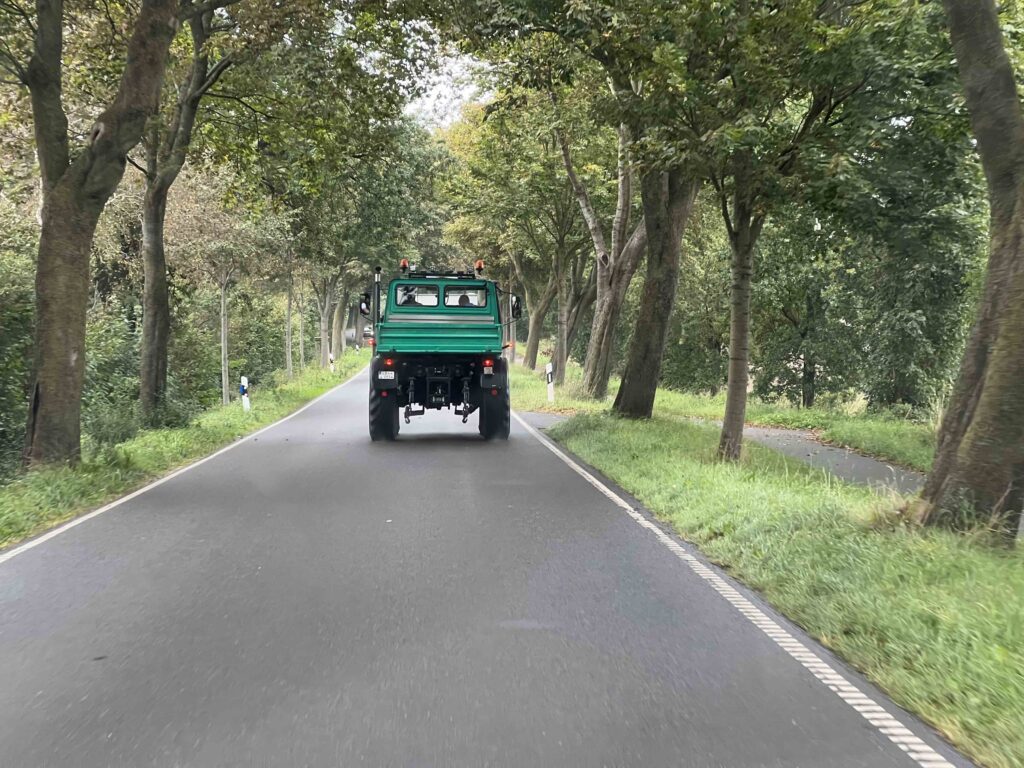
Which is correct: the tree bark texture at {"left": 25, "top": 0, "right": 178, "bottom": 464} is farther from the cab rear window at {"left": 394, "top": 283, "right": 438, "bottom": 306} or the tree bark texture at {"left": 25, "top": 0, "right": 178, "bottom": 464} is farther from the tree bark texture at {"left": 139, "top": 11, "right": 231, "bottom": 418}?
the cab rear window at {"left": 394, "top": 283, "right": 438, "bottom": 306}

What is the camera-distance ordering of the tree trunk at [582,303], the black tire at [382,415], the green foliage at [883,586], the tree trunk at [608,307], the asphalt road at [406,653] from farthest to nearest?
the tree trunk at [582,303], the tree trunk at [608,307], the black tire at [382,415], the green foliage at [883,586], the asphalt road at [406,653]

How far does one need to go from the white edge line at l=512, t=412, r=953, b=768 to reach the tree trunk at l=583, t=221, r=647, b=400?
15901 mm

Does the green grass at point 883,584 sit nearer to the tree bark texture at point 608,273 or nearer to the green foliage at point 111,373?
the green foliage at point 111,373

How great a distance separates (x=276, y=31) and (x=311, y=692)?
12.1 metres

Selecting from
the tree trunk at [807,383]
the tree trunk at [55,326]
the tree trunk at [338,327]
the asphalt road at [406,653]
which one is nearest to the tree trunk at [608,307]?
the tree trunk at [807,383]

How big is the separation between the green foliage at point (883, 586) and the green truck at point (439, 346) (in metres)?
6.34

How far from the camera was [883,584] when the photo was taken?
569cm

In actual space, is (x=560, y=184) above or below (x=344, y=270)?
above

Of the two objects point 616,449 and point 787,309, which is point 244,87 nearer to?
point 616,449

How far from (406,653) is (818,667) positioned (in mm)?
2183

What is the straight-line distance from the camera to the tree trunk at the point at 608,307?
23531 mm

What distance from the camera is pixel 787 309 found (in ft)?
102

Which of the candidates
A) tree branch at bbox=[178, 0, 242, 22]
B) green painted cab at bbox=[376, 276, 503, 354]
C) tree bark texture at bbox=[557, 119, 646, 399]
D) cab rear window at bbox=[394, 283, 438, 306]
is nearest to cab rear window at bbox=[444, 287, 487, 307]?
green painted cab at bbox=[376, 276, 503, 354]

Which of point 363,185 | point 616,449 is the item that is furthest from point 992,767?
point 363,185
